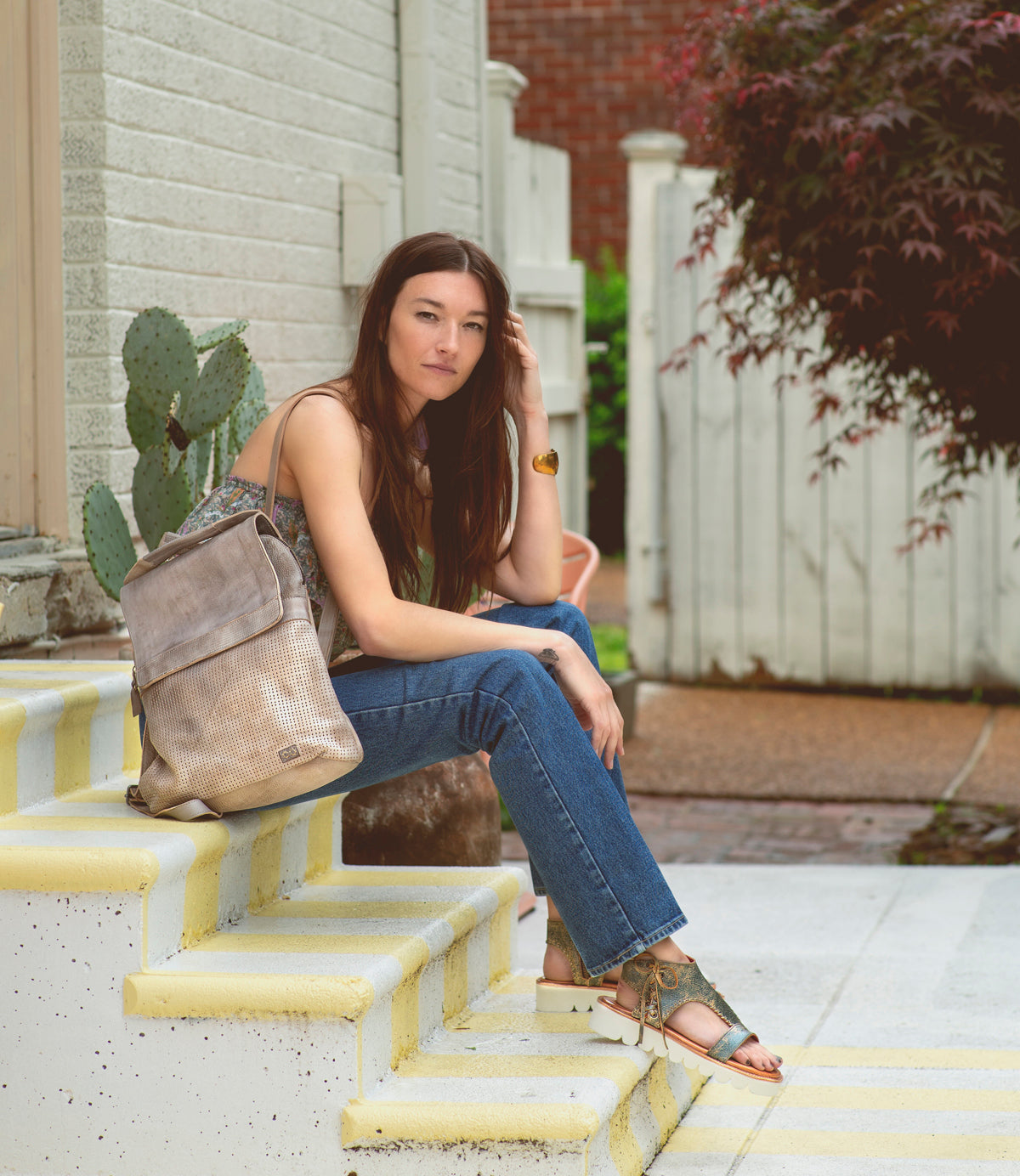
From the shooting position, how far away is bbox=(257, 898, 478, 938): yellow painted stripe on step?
2.89m

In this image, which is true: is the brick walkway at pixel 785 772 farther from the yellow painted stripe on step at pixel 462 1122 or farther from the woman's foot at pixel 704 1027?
the yellow painted stripe on step at pixel 462 1122

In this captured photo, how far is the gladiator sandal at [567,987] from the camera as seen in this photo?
284 centimetres

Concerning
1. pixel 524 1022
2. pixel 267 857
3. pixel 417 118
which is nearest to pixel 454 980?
pixel 524 1022

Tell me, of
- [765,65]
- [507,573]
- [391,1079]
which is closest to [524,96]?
[765,65]

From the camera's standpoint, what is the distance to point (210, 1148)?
2.47 metres

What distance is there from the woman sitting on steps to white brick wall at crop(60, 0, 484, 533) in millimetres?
1295

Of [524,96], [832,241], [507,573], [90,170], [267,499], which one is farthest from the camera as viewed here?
[524,96]

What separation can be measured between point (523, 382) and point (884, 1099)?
151 centimetres

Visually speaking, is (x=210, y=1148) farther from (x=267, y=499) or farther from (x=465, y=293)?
(x=465, y=293)

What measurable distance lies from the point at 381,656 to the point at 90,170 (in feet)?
5.88

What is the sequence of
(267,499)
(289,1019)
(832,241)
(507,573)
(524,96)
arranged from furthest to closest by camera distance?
(524,96)
(832,241)
(507,573)
(267,499)
(289,1019)

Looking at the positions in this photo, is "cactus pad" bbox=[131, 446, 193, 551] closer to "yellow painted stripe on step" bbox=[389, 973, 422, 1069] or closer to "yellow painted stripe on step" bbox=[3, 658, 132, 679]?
"yellow painted stripe on step" bbox=[3, 658, 132, 679]

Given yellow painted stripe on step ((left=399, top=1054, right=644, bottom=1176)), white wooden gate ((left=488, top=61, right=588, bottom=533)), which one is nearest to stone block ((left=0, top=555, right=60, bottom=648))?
yellow painted stripe on step ((left=399, top=1054, right=644, bottom=1176))

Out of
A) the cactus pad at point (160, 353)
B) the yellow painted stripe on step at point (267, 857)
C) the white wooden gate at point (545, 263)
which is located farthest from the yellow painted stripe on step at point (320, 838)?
the white wooden gate at point (545, 263)
